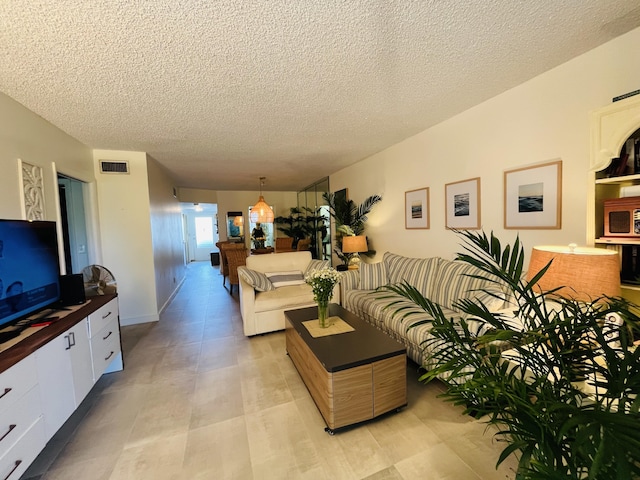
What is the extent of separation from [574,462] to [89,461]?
235 centimetres

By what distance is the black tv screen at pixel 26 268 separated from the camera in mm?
1587

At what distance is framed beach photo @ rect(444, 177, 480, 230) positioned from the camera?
2.79m

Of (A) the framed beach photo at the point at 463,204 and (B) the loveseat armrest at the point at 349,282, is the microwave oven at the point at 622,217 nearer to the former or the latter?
(A) the framed beach photo at the point at 463,204

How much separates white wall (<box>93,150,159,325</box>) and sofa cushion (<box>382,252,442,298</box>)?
3486mm

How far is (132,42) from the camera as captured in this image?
1580 mm

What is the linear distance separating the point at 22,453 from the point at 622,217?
3.35m

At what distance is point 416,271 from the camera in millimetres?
3148

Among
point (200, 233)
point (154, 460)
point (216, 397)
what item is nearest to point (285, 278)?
point (216, 397)

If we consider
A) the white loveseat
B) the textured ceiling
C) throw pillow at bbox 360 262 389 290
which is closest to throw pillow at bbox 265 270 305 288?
the white loveseat

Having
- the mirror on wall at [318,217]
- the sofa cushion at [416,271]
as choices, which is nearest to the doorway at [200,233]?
the mirror on wall at [318,217]

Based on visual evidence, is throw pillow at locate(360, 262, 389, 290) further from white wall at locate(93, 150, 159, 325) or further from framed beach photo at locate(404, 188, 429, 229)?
white wall at locate(93, 150, 159, 325)

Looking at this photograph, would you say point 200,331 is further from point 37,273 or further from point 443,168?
point 443,168

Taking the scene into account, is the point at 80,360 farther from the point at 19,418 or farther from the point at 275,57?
the point at 275,57

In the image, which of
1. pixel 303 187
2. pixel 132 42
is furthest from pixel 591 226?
pixel 303 187
